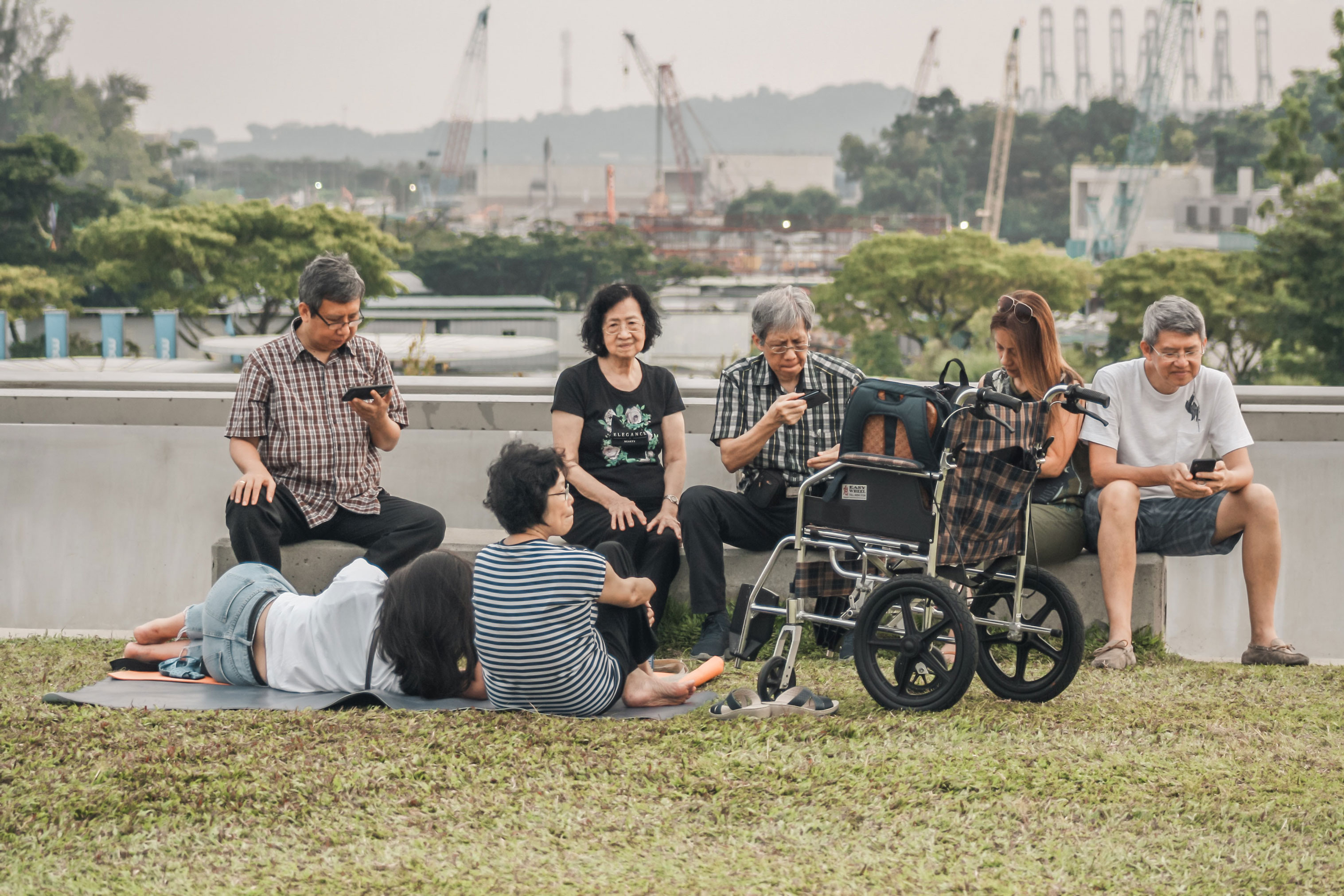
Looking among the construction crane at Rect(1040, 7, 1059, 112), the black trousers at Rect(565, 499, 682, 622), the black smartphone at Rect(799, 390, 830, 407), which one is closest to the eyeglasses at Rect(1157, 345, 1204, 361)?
the black smartphone at Rect(799, 390, 830, 407)

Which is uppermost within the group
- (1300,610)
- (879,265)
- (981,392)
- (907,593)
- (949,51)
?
(949,51)

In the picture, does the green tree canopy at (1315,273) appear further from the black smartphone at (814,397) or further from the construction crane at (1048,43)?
the construction crane at (1048,43)

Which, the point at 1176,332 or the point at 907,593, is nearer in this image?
the point at 907,593

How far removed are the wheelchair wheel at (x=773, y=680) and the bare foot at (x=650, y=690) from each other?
0.23 m

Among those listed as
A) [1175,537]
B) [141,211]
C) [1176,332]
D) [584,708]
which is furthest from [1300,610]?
[141,211]

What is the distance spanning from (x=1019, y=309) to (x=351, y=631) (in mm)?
2298

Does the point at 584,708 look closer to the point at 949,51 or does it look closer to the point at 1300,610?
the point at 1300,610

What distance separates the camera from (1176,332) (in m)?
4.35

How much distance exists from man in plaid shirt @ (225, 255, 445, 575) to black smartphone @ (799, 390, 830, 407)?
1.40 metres

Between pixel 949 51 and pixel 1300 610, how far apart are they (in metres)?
148

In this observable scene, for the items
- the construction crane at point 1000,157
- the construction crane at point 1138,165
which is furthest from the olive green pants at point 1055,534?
the construction crane at point 1000,157

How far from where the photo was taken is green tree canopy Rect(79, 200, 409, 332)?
4803 cm

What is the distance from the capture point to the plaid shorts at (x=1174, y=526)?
4.49 m

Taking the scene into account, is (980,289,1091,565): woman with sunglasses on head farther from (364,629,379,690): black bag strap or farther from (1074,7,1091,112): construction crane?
(1074,7,1091,112): construction crane
